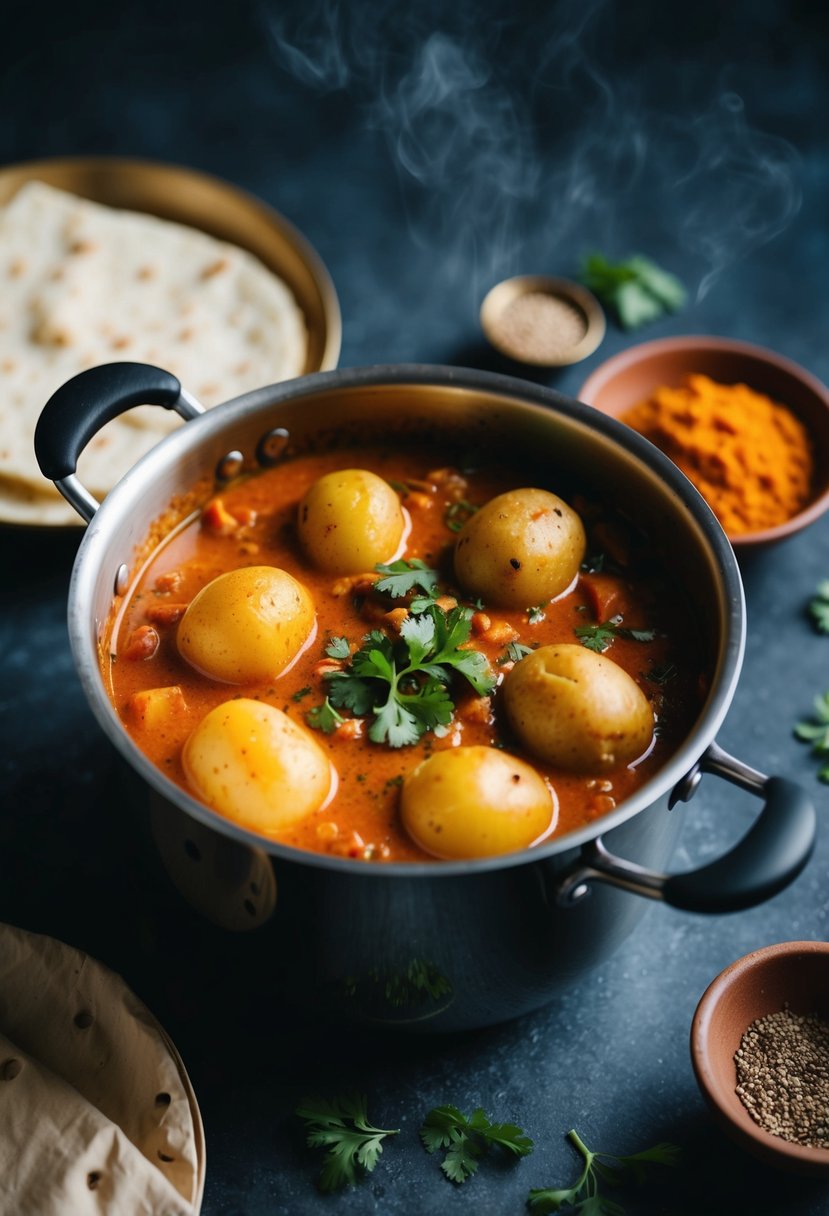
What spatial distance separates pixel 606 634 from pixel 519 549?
10.1 inches

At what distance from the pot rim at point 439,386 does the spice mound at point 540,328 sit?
0.97 meters

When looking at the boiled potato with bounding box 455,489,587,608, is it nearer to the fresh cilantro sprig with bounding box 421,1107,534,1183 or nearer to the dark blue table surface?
the dark blue table surface

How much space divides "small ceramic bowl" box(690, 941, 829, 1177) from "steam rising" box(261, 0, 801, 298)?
243 centimetres

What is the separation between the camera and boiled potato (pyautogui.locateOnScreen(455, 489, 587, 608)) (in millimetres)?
2492

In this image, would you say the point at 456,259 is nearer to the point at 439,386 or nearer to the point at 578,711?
the point at 439,386

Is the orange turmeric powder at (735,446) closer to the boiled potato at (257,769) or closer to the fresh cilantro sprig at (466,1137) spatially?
the boiled potato at (257,769)

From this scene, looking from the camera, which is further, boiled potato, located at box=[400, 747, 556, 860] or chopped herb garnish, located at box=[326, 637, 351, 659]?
chopped herb garnish, located at box=[326, 637, 351, 659]

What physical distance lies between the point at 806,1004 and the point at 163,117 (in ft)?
11.9

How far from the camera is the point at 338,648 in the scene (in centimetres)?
245

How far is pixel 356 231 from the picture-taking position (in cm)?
407

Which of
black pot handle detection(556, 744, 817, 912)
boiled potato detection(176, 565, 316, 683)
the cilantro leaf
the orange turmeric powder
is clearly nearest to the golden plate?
the orange turmeric powder

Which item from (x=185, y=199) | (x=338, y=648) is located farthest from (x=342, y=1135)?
(x=185, y=199)

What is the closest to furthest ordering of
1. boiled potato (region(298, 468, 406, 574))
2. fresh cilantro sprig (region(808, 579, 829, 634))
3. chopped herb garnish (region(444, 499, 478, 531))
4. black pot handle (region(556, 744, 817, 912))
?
black pot handle (region(556, 744, 817, 912)), boiled potato (region(298, 468, 406, 574)), chopped herb garnish (region(444, 499, 478, 531)), fresh cilantro sprig (region(808, 579, 829, 634))

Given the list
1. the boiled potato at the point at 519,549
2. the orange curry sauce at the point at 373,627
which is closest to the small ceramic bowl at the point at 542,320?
the orange curry sauce at the point at 373,627
